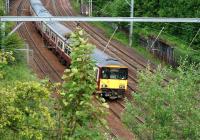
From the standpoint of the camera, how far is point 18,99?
12047 millimetres

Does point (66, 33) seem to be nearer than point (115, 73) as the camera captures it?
No

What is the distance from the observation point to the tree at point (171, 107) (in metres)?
17.2

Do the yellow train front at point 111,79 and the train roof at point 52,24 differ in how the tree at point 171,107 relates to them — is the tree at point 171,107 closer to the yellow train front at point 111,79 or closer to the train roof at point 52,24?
the yellow train front at point 111,79

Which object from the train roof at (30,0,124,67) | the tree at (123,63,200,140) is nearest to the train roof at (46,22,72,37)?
the train roof at (30,0,124,67)


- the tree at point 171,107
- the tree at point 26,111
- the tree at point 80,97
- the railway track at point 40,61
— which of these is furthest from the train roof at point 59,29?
the tree at point 80,97

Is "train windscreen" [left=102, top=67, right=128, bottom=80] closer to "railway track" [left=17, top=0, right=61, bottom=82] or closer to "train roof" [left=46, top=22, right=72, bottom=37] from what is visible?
"railway track" [left=17, top=0, right=61, bottom=82]

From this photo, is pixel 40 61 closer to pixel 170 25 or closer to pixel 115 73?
pixel 115 73

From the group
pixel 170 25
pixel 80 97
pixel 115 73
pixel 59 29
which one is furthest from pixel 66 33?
pixel 80 97

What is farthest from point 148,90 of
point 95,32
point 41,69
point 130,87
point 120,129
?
point 95,32

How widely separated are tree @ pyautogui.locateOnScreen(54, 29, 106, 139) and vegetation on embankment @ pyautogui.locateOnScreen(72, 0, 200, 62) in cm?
2791

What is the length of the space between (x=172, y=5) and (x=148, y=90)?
3410 centimetres

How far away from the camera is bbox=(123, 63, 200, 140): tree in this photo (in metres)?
17.2

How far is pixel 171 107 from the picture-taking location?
1727 centimetres

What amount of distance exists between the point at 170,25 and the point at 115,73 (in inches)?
738
